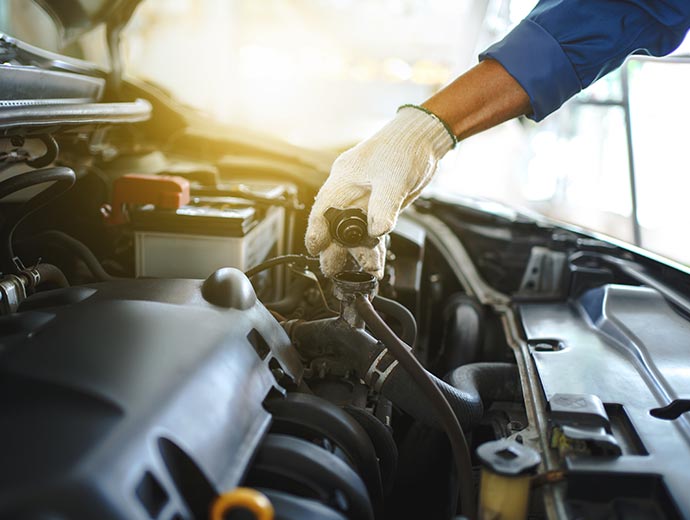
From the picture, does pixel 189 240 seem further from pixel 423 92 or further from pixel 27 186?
pixel 423 92

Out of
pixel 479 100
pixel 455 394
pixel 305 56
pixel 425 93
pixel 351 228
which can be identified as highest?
pixel 305 56

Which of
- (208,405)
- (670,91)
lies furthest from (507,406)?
(670,91)

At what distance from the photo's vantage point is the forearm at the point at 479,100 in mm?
1173

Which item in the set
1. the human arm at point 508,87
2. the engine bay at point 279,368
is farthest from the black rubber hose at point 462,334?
the human arm at point 508,87

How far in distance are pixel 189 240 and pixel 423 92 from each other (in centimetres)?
772

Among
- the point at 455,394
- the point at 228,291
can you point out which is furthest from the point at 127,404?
the point at 455,394

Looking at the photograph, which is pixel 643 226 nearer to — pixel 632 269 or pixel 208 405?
pixel 632 269

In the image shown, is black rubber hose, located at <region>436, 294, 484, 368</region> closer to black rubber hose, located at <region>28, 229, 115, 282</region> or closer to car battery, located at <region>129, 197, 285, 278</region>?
car battery, located at <region>129, 197, 285, 278</region>

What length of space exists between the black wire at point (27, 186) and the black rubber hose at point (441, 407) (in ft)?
1.97

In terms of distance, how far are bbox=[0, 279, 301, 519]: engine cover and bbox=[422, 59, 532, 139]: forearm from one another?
0.57m

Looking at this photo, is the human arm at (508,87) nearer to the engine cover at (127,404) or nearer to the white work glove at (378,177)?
the white work glove at (378,177)

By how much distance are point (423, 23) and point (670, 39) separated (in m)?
8.42

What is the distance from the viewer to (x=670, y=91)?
2.02m

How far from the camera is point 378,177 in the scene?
108 centimetres
